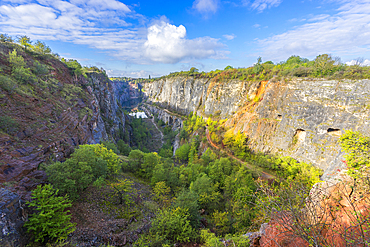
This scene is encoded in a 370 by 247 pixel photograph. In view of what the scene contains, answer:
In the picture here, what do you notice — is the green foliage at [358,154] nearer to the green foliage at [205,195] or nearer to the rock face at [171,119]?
the green foliage at [205,195]

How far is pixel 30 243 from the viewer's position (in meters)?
9.54

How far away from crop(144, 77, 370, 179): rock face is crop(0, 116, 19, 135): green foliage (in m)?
34.1

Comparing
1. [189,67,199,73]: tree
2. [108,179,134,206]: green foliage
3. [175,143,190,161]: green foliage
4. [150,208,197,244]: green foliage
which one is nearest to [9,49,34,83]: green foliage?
[108,179,134,206]: green foliage

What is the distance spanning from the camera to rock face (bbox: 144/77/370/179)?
26.5 metres

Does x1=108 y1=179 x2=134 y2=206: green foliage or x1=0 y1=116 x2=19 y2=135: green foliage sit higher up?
x1=0 y1=116 x2=19 y2=135: green foliage

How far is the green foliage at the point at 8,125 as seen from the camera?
14427 millimetres

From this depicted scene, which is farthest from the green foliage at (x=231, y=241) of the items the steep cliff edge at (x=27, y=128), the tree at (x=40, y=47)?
the tree at (x=40, y=47)

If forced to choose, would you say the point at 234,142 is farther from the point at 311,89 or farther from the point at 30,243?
the point at 30,243

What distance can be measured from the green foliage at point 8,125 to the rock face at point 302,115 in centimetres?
3406

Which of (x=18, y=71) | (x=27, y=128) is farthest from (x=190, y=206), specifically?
(x=18, y=71)

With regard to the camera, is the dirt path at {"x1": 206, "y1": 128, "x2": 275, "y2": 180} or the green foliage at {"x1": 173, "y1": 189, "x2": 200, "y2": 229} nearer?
the green foliage at {"x1": 173, "y1": 189, "x2": 200, "y2": 229}

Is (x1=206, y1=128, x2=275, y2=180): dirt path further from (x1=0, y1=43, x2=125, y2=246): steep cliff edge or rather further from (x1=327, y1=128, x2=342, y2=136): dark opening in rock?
(x1=0, y1=43, x2=125, y2=246): steep cliff edge

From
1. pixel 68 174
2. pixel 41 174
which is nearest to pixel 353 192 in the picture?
pixel 68 174

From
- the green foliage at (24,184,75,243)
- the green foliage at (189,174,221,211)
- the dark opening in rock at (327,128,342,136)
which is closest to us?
the green foliage at (24,184,75,243)
